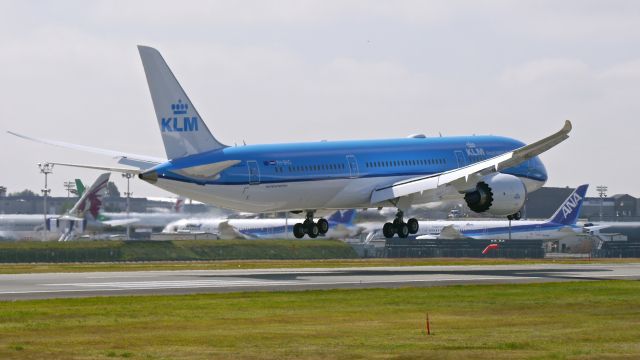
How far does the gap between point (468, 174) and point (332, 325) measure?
113ft

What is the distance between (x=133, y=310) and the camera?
3756 cm

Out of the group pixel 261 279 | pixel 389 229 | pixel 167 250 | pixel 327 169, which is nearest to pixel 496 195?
pixel 389 229

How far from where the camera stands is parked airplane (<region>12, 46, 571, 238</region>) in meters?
62.0

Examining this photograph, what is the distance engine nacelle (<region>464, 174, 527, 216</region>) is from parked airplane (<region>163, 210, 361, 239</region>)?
53.1 metres

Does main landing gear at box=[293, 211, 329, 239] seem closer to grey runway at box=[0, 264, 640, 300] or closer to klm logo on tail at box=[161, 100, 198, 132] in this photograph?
grey runway at box=[0, 264, 640, 300]

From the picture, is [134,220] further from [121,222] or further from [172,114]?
[172,114]

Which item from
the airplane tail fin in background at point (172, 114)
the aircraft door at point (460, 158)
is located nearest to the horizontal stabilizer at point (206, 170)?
the airplane tail fin in background at point (172, 114)

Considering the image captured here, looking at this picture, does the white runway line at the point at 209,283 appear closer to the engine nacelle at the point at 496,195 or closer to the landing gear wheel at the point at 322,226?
the engine nacelle at the point at 496,195

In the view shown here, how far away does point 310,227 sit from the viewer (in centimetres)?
7362

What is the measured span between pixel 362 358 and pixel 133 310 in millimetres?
13070

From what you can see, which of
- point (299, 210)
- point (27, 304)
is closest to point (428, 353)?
point (27, 304)

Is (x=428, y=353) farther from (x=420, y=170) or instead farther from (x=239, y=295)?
(x=420, y=170)

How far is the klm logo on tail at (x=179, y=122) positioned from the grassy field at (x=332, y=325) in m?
19.0

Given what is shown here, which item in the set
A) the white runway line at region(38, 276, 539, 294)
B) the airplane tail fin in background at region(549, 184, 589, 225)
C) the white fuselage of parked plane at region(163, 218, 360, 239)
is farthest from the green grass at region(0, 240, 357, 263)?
the white runway line at region(38, 276, 539, 294)
